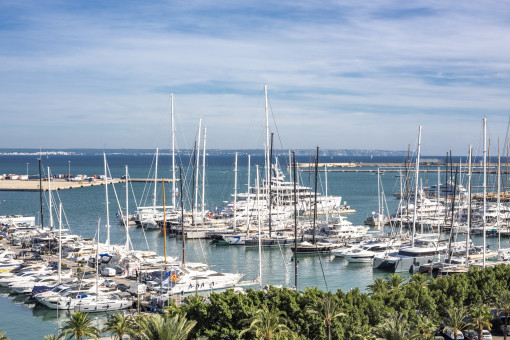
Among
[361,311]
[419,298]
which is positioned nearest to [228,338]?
[361,311]

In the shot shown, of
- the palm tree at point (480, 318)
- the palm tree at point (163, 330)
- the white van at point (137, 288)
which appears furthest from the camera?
the white van at point (137, 288)

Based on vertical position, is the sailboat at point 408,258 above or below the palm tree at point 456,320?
below

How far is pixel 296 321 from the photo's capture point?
1107 inches

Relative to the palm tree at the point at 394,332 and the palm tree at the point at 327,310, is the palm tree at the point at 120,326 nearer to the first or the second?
the palm tree at the point at 327,310

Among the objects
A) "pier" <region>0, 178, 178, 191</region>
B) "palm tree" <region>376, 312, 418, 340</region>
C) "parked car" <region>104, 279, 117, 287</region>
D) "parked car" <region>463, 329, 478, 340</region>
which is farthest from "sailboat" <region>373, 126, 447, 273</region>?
"pier" <region>0, 178, 178, 191</region>

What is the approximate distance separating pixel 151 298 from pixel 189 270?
651cm

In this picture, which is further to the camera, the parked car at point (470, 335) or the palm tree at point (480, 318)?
the parked car at point (470, 335)

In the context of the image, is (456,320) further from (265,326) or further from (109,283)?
(109,283)

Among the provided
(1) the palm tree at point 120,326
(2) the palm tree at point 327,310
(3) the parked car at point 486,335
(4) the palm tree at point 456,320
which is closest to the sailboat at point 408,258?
(3) the parked car at point 486,335

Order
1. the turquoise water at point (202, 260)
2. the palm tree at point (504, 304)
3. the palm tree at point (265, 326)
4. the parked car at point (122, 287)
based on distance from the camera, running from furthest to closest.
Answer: the parked car at point (122, 287), the turquoise water at point (202, 260), the palm tree at point (504, 304), the palm tree at point (265, 326)

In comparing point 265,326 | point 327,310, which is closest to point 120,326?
point 265,326

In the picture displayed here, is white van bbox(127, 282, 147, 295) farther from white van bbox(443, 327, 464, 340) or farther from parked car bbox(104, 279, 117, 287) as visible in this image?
white van bbox(443, 327, 464, 340)

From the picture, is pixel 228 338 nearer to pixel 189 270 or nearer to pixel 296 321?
pixel 296 321

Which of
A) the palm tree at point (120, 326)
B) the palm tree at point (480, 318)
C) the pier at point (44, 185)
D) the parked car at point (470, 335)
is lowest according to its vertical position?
the parked car at point (470, 335)
